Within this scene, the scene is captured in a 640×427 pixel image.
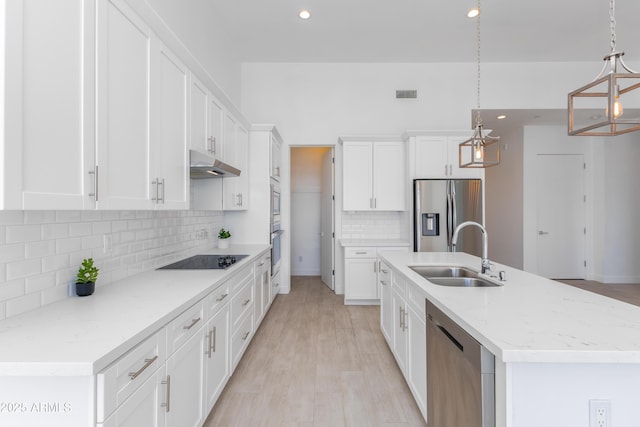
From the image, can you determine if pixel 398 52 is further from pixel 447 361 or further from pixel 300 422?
pixel 300 422

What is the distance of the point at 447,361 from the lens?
55.0 inches

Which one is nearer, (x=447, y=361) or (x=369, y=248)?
(x=447, y=361)

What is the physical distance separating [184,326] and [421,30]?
4312 millimetres

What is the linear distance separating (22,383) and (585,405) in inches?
70.8

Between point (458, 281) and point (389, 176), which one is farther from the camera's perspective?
point (389, 176)

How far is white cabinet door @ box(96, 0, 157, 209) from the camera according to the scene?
1.34 meters

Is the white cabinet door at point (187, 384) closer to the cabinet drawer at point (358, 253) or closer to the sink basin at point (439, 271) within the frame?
the sink basin at point (439, 271)

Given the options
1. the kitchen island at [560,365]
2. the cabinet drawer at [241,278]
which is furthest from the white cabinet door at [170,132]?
the kitchen island at [560,365]

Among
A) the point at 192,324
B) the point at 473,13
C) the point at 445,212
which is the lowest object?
the point at 192,324

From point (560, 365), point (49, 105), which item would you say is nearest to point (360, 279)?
point (560, 365)

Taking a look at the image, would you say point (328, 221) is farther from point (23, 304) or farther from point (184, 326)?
point (23, 304)

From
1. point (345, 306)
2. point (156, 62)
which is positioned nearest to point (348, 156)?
point (345, 306)

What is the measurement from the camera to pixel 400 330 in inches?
91.6

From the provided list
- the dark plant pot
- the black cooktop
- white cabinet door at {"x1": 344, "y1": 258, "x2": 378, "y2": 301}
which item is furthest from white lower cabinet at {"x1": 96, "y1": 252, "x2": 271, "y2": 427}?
white cabinet door at {"x1": 344, "y1": 258, "x2": 378, "y2": 301}
